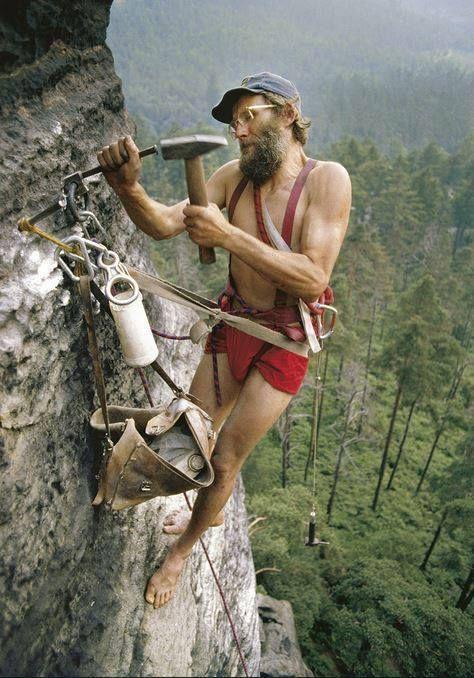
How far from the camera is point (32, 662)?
2477mm

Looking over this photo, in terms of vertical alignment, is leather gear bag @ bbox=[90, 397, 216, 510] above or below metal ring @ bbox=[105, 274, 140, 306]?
below

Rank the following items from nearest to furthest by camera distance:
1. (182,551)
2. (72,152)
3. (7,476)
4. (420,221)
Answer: (7,476) → (72,152) → (182,551) → (420,221)

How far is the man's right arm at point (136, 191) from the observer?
2564 millimetres

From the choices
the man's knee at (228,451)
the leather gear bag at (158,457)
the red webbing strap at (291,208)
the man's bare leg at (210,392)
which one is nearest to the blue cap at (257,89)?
the red webbing strap at (291,208)

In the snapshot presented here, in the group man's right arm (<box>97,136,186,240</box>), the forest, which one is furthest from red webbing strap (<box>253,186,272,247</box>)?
the forest

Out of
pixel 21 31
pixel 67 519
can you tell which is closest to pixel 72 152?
pixel 21 31

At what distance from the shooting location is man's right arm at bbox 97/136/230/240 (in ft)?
8.41

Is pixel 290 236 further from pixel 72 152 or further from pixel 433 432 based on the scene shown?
pixel 433 432

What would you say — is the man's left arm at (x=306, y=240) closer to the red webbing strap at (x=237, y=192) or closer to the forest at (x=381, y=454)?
the red webbing strap at (x=237, y=192)

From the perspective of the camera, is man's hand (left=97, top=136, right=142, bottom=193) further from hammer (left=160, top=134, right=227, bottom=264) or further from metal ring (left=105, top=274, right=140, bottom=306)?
metal ring (left=105, top=274, right=140, bottom=306)

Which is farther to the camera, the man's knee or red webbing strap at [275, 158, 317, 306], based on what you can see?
the man's knee

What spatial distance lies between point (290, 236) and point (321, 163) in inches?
20.4

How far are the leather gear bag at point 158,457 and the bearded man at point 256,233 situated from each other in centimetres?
49

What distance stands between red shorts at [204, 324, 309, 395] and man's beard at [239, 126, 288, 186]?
3.58 ft
